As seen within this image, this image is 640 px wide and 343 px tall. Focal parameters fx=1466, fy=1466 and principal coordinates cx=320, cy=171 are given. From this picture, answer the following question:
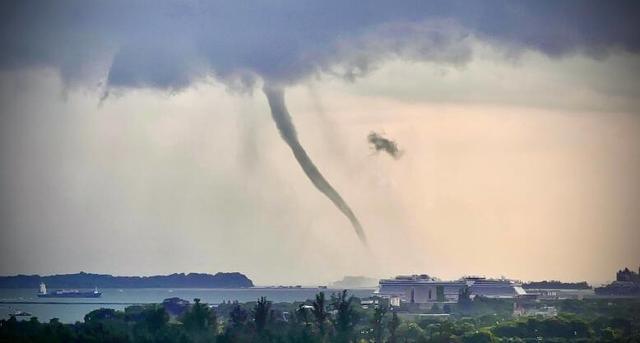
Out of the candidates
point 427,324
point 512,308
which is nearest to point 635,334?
point 427,324

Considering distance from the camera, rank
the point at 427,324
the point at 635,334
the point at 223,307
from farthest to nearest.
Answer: the point at 223,307
the point at 427,324
the point at 635,334

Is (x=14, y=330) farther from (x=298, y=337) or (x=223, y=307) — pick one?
(x=223, y=307)

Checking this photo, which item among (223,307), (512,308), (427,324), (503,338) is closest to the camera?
(503,338)

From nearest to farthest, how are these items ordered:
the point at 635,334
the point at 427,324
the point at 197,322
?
the point at 197,322
the point at 635,334
the point at 427,324

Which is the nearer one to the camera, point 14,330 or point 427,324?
point 14,330

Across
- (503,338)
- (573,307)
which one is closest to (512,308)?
(573,307)

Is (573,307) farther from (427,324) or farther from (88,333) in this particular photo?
(88,333)

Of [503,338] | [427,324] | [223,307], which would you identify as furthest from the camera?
[223,307]

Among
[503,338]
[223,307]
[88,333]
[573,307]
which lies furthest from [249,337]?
[573,307]

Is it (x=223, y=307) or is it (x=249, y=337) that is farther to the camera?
(x=223, y=307)
